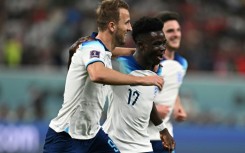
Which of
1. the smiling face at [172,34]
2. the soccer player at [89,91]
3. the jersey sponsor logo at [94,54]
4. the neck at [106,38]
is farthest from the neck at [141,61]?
the smiling face at [172,34]

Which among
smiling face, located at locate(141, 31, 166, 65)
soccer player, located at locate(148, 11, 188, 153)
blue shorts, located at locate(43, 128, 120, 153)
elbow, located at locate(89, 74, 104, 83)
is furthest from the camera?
soccer player, located at locate(148, 11, 188, 153)

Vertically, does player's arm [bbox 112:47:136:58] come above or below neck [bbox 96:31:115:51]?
below

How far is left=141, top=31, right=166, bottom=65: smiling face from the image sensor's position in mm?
7027

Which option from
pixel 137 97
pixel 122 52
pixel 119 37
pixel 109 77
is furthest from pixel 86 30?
pixel 109 77

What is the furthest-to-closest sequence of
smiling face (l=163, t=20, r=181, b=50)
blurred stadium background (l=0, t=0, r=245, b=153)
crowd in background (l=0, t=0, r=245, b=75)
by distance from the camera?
crowd in background (l=0, t=0, r=245, b=75) < blurred stadium background (l=0, t=0, r=245, b=153) < smiling face (l=163, t=20, r=181, b=50)

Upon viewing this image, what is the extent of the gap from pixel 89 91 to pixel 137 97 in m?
0.56

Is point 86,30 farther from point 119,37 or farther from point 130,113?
point 119,37

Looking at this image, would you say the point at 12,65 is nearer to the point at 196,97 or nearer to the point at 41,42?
the point at 41,42

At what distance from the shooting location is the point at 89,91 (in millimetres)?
6766

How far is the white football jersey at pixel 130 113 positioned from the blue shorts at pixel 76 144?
0.19 metres

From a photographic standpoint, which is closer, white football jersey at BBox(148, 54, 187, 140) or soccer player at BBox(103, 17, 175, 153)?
soccer player at BBox(103, 17, 175, 153)

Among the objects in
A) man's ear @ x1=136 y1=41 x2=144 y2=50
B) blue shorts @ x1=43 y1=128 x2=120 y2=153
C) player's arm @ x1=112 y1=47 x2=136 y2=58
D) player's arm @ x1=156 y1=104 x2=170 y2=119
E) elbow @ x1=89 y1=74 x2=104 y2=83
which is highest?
man's ear @ x1=136 y1=41 x2=144 y2=50

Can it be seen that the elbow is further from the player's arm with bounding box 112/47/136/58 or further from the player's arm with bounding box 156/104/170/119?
the player's arm with bounding box 156/104/170/119

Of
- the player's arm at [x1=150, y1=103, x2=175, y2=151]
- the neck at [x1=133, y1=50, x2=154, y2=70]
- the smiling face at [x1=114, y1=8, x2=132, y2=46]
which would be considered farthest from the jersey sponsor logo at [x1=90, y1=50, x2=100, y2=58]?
the player's arm at [x1=150, y1=103, x2=175, y2=151]
